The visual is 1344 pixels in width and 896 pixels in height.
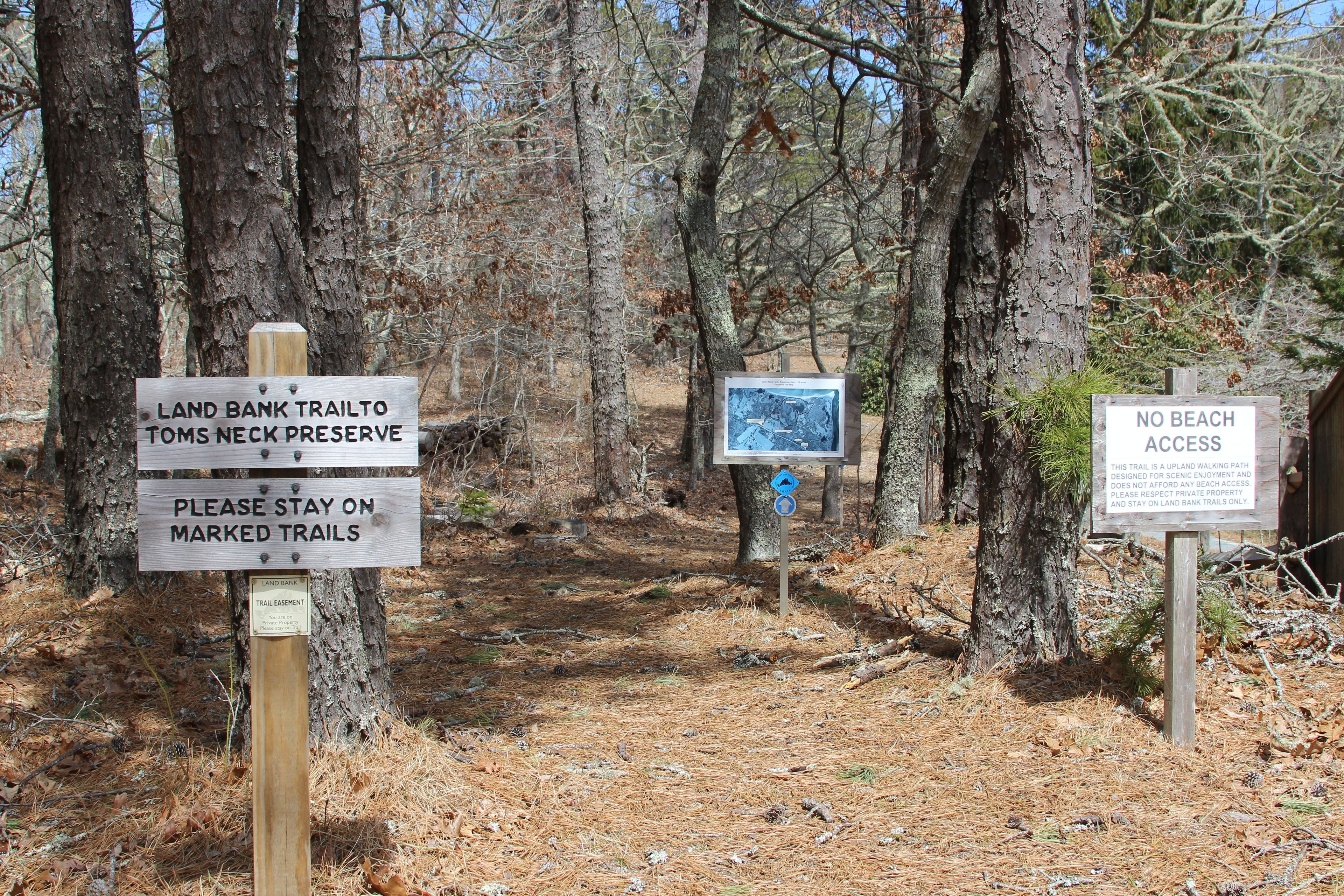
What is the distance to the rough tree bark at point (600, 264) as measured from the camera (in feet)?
40.5

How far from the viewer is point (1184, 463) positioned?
401 cm

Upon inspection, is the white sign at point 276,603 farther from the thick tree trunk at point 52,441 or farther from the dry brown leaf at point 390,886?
the thick tree trunk at point 52,441

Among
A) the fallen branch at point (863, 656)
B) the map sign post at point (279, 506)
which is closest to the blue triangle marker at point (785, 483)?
the fallen branch at point (863, 656)

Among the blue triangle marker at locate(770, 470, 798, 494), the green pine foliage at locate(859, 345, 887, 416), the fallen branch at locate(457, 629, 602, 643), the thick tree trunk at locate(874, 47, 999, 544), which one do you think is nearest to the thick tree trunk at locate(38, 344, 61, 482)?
the fallen branch at locate(457, 629, 602, 643)

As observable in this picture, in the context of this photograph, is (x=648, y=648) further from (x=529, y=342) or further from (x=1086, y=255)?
(x=529, y=342)

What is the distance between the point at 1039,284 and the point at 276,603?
144 inches

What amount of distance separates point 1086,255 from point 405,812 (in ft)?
12.9

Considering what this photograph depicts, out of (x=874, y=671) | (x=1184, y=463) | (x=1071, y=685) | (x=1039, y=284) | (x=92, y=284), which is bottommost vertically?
(x=874, y=671)

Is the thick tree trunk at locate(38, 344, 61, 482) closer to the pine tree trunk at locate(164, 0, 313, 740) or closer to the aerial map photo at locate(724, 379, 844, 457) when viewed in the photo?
the aerial map photo at locate(724, 379, 844, 457)

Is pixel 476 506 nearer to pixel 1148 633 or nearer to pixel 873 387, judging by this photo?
pixel 1148 633

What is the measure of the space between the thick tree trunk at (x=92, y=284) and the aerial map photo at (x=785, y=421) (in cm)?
394

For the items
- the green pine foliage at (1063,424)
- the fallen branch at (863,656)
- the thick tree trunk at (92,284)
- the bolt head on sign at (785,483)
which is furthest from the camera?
the bolt head on sign at (785,483)

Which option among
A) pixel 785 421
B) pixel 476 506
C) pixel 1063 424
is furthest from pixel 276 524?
pixel 476 506

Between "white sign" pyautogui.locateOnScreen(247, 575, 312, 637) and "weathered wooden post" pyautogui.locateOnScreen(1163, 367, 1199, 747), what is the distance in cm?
335
